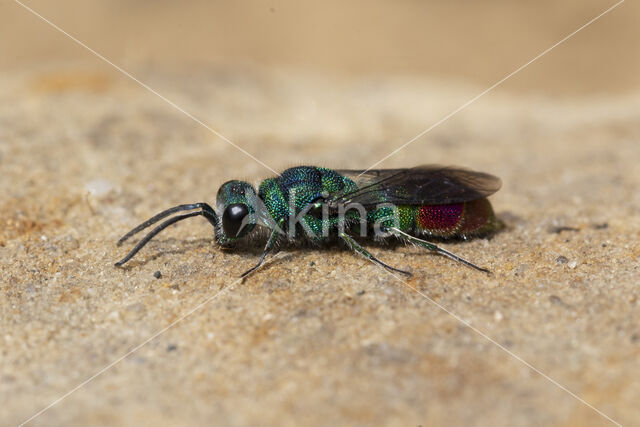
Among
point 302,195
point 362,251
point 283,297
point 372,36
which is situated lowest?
point 283,297

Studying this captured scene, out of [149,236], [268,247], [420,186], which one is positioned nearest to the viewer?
[149,236]

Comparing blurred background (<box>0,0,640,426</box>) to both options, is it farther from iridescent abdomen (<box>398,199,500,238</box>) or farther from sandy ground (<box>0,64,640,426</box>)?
iridescent abdomen (<box>398,199,500,238</box>)

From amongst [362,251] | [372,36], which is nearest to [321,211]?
[362,251]

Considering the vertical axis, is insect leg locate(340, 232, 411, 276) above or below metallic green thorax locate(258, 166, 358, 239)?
below

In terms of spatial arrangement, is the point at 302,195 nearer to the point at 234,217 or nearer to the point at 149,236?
the point at 234,217

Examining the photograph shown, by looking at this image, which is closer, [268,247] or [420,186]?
[268,247]

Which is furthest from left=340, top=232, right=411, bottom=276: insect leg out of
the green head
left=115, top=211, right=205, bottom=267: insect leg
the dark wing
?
left=115, top=211, right=205, bottom=267: insect leg

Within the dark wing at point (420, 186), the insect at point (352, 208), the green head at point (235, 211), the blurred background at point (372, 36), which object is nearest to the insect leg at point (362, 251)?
the insect at point (352, 208)

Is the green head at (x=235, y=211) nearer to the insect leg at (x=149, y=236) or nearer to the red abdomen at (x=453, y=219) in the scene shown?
the insect leg at (x=149, y=236)

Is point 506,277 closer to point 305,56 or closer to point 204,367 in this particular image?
point 204,367
